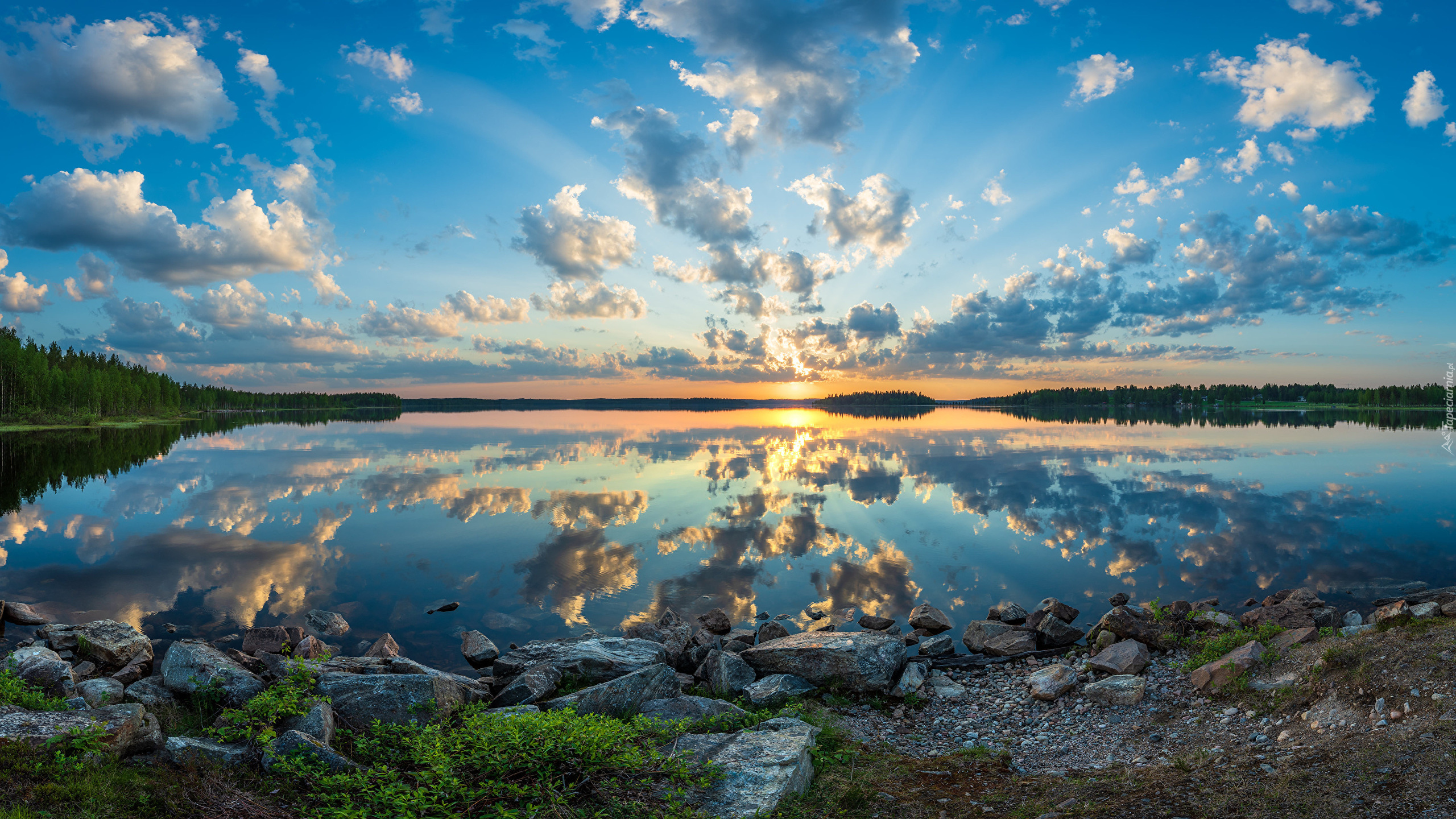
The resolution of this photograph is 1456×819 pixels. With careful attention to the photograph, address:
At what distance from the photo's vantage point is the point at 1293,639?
1170 cm

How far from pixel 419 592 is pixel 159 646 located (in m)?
6.06

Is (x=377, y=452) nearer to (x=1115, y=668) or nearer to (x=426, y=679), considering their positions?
(x=426, y=679)

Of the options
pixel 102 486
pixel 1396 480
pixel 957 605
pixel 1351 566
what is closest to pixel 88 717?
pixel 957 605

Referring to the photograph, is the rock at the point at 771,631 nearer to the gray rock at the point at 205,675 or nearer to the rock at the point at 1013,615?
the rock at the point at 1013,615

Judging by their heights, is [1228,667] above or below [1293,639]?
below

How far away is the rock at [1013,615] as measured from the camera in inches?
667

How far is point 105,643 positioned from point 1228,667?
75.8ft

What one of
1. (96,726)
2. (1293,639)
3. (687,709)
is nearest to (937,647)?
(1293,639)

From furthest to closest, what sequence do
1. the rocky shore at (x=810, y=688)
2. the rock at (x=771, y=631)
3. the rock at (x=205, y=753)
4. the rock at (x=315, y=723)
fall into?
the rock at (x=771, y=631) → the rock at (x=315, y=723) → the rocky shore at (x=810, y=688) → the rock at (x=205, y=753)

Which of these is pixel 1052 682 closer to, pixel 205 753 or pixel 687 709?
pixel 687 709

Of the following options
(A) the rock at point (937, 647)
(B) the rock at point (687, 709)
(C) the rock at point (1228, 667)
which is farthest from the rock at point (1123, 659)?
(B) the rock at point (687, 709)

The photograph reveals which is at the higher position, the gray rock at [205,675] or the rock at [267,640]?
the gray rock at [205,675]

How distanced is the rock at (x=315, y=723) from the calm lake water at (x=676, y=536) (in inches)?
244

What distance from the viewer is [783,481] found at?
41219 mm
